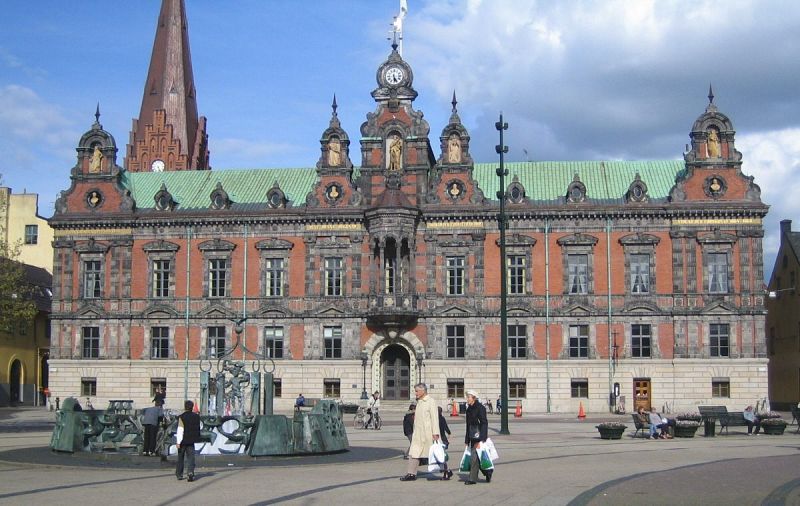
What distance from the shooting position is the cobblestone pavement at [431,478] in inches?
802

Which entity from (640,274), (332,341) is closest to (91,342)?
(332,341)

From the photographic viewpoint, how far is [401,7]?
71.1 meters

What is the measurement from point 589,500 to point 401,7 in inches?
2180

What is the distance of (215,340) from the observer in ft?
220

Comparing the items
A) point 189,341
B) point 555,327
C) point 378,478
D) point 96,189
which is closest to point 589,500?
point 378,478

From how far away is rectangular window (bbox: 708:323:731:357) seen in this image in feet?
208

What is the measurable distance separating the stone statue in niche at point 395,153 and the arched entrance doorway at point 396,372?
11102mm

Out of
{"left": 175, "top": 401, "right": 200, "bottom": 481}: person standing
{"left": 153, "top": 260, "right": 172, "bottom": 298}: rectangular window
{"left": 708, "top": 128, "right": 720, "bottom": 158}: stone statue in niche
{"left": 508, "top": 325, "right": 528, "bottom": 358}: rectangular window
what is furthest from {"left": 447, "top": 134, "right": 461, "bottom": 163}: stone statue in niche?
{"left": 175, "top": 401, "right": 200, "bottom": 481}: person standing

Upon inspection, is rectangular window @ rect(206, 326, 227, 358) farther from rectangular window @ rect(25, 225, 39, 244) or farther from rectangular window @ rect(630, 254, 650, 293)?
rectangular window @ rect(25, 225, 39, 244)

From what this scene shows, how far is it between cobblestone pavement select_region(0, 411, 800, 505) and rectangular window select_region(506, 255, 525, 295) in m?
30.2

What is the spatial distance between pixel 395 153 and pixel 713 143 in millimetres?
19368

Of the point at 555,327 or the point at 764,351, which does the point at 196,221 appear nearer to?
the point at 555,327

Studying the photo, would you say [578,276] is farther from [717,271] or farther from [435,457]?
[435,457]

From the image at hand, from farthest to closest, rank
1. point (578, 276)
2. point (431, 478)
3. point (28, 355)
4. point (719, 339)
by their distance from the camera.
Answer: point (28, 355) → point (578, 276) → point (719, 339) → point (431, 478)
